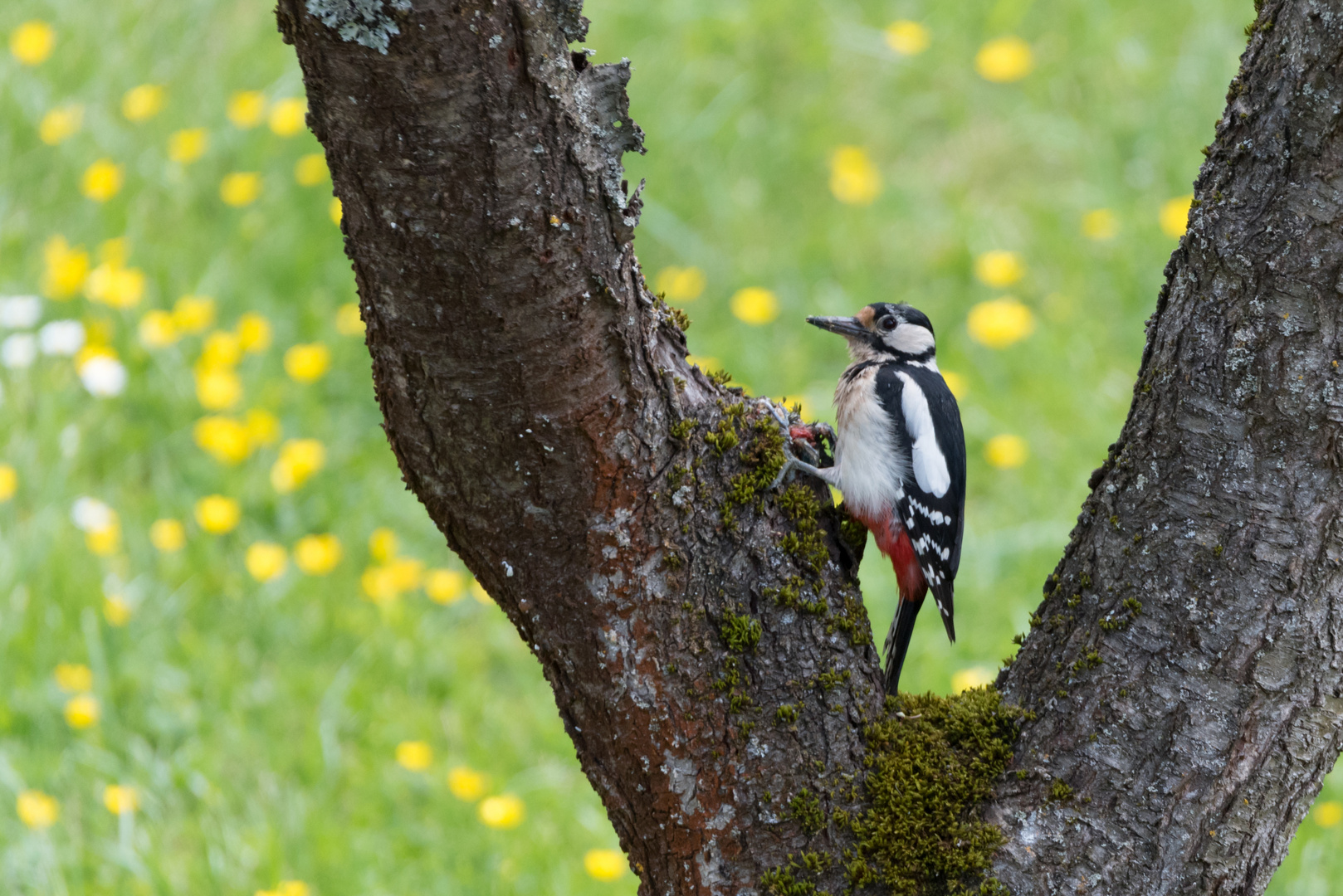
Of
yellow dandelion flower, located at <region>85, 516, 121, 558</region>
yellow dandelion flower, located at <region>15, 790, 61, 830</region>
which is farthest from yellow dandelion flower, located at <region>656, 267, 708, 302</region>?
yellow dandelion flower, located at <region>15, 790, 61, 830</region>

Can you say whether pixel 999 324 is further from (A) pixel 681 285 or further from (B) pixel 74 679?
(B) pixel 74 679

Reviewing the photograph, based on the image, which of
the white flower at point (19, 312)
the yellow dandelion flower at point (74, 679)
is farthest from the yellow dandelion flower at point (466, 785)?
the white flower at point (19, 312)

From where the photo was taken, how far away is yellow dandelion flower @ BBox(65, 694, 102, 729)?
368cm

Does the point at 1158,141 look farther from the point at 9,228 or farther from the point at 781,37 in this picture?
the point at 9,228

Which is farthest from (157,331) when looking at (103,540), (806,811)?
(806,811)

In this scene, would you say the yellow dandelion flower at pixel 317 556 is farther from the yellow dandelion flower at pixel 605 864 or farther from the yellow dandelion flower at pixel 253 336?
the yellow dandelion flower at pixel 605 864

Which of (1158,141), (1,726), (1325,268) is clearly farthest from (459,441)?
(1158,141)

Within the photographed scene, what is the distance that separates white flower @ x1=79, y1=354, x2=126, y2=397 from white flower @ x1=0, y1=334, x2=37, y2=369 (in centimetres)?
23

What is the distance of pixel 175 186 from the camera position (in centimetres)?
569

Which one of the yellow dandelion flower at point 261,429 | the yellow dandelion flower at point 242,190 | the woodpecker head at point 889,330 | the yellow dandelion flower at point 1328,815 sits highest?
the yellow dandelion flower at point 242,190

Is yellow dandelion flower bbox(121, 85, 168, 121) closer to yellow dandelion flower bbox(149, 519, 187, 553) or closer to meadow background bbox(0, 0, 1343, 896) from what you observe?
meadow background bbox(0, 0, 1343, 896)

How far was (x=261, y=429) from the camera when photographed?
464cm

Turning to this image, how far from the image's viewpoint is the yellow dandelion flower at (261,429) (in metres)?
4.64

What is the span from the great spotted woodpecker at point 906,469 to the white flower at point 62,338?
3132 mm
